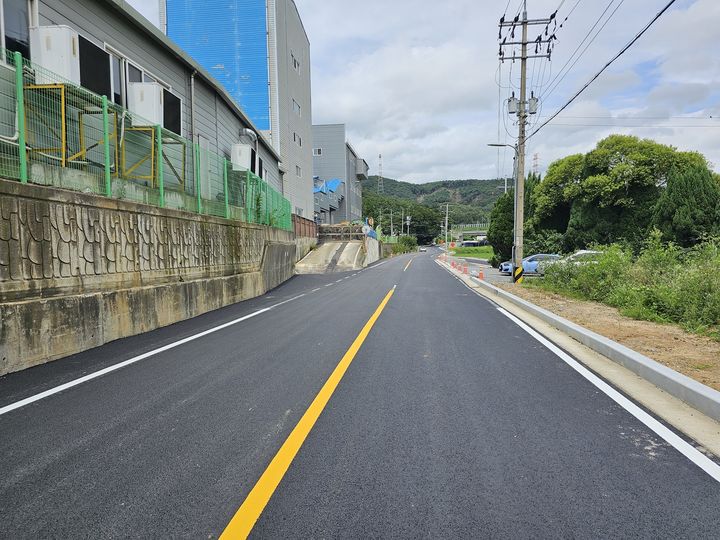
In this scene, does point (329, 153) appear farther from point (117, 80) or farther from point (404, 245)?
point (117, 80)

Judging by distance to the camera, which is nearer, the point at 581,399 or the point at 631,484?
the point at 631,484

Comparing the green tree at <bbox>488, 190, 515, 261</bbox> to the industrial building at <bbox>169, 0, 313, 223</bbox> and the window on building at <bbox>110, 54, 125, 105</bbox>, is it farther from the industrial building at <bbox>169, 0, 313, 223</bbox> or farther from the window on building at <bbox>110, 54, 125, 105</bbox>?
the window on building at <bbox>110, 54, 125, 105</bbox>

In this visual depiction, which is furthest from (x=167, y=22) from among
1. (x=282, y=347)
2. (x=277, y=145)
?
(x=282, y=347)

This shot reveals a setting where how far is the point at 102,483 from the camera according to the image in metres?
3.00

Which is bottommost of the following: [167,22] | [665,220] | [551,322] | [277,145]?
[551,322]

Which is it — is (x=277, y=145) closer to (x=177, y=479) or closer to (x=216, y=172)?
(x=216, y=172)

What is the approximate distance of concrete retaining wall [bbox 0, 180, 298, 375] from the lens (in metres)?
5.75

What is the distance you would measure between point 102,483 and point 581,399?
174 inches

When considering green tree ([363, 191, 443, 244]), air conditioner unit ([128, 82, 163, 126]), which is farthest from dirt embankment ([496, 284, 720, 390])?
green tree ([363, 191, 443, 244])

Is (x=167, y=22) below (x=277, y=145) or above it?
above

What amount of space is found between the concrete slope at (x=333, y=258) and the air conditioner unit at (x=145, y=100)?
1684 centimetres

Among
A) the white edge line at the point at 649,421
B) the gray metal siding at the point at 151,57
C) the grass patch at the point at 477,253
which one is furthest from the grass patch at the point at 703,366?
the grass patch at the point at 477,253

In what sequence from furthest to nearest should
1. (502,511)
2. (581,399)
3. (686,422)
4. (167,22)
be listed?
(167,22) → (581,399) → (686,422) → (502,511)

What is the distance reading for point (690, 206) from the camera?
24.2m
